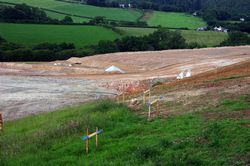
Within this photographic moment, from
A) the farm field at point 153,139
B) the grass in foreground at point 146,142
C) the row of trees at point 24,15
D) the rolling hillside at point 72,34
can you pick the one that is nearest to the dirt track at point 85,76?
the farm field at point 153,139

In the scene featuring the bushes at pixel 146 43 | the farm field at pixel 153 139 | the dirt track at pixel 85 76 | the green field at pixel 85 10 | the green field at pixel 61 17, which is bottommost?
the dirt track at pixel 85 76

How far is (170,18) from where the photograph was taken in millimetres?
116375

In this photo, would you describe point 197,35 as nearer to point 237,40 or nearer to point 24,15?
point 237,40

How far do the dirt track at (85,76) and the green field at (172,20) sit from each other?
43871 millimetres

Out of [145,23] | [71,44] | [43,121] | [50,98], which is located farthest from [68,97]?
[145,23]

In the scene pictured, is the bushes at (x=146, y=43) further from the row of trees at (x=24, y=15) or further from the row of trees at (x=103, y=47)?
the row of trees at (x=24, y=15)

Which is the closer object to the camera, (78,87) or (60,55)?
(78,87)

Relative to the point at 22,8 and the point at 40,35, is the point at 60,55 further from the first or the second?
the point at 22,8

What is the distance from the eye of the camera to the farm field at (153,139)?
431 inches

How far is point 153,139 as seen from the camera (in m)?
12.7

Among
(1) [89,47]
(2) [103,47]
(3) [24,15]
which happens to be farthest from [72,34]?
(3) [24,15]

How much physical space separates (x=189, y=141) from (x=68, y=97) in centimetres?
2438

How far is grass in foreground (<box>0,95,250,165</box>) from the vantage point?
427 inches

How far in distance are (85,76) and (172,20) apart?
67.8 metres
